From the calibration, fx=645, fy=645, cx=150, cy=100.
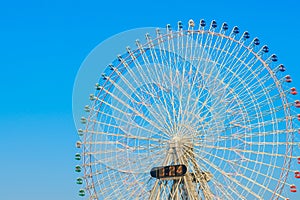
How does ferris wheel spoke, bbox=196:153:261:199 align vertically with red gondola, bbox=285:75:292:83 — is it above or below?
below

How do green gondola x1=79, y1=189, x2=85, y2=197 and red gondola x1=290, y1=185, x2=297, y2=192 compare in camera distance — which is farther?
green gondola x1=79, y1=189, x2=85, y2=197

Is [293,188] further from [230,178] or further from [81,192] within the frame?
[81,192]

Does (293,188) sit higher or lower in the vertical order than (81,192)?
lower

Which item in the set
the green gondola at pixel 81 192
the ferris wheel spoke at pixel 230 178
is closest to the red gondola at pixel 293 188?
the ferris wheel spoke at pixel 230 178

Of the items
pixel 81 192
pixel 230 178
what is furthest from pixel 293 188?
pixel 81 192

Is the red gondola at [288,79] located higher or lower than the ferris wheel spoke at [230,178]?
higher

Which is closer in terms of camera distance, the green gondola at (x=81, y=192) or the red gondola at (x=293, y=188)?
the red gondola at (x=293, y=188)

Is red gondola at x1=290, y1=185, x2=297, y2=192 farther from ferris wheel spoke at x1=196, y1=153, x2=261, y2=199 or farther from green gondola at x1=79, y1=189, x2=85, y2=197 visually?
green gondola at x1=79, y1=189, x2=85, y2=197

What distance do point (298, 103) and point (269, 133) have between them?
3.44 metres

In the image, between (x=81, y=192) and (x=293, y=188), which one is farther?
(x=81, y=192)

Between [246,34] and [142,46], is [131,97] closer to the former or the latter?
[142,46]

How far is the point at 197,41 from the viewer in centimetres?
5728

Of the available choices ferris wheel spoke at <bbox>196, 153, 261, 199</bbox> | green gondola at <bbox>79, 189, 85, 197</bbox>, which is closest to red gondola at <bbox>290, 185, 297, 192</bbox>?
ferris wheel spoke at <bbox>196, 153, 261, 199</bbox>

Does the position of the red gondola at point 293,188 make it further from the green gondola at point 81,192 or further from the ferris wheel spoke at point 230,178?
the green gondola at point 81,192
